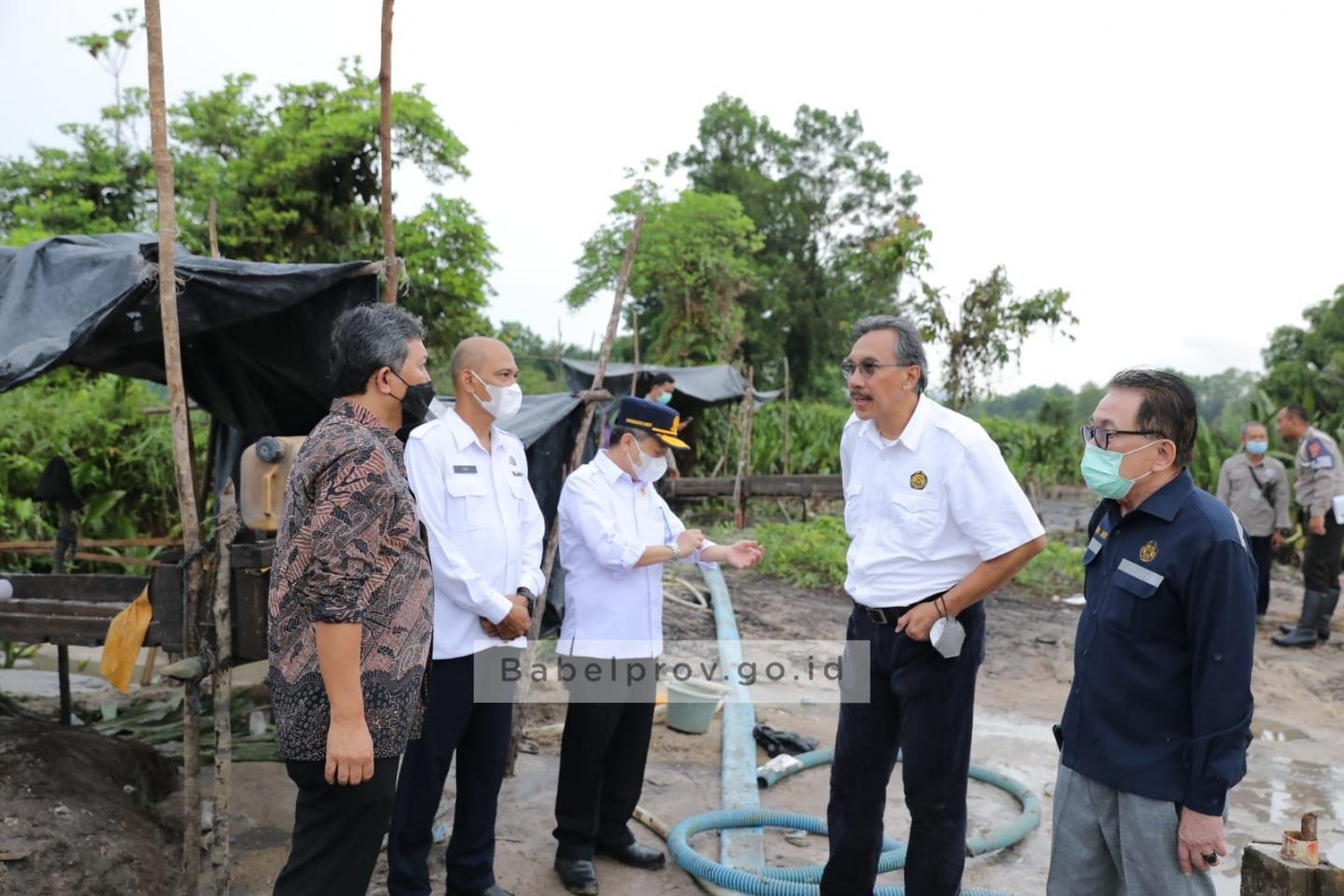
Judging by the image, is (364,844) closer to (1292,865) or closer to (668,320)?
(1292,865)

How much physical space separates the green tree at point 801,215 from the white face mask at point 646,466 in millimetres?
28420

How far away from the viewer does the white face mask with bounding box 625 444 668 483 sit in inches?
152

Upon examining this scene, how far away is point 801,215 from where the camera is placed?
1431 inches

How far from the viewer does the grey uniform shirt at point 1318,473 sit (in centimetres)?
800

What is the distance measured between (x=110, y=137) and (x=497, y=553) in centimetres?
1899

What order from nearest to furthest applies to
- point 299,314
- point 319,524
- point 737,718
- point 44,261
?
point 319,524 → point 44,261 → point 299,314 → point 737,718

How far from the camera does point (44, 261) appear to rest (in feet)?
12.0

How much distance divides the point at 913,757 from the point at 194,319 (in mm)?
3138

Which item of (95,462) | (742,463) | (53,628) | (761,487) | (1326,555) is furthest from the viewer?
(742,463)

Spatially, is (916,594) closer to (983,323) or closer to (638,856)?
(638,856)

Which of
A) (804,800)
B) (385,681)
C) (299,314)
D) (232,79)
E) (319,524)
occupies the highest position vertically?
(232,79)

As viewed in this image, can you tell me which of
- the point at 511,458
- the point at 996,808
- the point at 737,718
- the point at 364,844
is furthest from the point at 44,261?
the point at 996,808

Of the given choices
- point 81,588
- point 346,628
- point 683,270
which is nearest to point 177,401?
point 346,628

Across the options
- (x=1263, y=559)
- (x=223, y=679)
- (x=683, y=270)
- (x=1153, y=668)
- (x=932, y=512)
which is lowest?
(x=1263, y=559)
